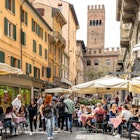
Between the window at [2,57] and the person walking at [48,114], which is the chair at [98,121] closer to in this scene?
the person walking at [48,114]

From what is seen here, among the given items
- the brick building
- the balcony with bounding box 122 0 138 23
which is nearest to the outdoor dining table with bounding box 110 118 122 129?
the balcony with bounding box 122 0 138 23

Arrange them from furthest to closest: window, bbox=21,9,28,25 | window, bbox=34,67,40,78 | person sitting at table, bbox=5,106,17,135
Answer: window, bbox=34,67,40,78, window, bbox=21,9,28,25, person sitting at table, bbox=5,106,17,135

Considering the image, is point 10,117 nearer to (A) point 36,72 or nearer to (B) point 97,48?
(A) point 36,72

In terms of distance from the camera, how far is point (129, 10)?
2706cm

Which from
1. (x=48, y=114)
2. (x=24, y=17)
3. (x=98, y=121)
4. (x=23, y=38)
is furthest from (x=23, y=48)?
(x=48, y=114)

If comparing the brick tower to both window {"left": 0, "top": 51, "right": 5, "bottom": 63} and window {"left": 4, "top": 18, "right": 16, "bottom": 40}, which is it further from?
window {"left": 0, "top": 51, "right": 5, "bottom": 63}

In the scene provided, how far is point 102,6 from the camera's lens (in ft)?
422

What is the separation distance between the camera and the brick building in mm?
114875

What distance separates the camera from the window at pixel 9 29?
1075 inches

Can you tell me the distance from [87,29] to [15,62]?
96067mm

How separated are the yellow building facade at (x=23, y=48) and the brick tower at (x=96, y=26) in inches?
3094

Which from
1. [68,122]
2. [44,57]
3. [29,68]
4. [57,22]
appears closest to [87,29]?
[57,22]

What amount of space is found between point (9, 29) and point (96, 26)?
9799 cm

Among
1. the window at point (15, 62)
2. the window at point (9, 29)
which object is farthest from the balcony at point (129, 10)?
the window at point (15, 62)
